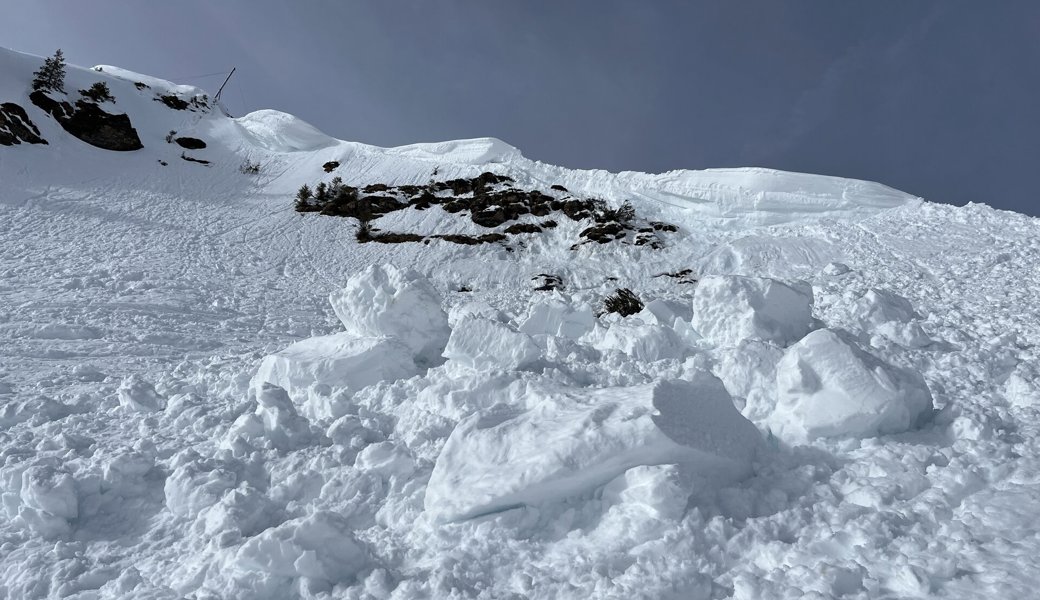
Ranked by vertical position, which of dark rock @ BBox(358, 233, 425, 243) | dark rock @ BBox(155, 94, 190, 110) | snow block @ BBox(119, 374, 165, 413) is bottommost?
snow block @ BBox(119, 374, 165, 413)

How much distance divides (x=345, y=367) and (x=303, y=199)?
1642 cm

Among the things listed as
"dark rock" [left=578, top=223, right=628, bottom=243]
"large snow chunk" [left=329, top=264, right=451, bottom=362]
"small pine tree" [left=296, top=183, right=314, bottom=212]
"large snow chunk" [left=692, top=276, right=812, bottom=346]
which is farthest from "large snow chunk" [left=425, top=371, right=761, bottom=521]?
"small pine tree" [left=296, top=183, right=314, bottom=212]

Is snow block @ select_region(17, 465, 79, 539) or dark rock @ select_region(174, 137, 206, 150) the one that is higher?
dark rock @ select_region(174, 137, 206, 150)

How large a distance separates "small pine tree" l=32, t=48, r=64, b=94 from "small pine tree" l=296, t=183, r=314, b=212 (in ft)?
45.1

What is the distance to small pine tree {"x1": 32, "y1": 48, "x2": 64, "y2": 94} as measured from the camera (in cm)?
2480

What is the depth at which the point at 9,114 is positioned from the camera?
→ 21.0 meters

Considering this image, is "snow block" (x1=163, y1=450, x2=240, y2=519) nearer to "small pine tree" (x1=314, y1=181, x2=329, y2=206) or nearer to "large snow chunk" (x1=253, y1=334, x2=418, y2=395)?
"large snow chunk" (x1=253, y1=334, x2=418, y2=395)

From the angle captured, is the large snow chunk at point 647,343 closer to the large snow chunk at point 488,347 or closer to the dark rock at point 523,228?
the large snow chunk at point 488,347

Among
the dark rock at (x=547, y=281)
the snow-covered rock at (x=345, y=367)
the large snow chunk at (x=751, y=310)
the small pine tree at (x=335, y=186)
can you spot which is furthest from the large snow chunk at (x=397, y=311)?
the small pine tree at (x=335, y=186)

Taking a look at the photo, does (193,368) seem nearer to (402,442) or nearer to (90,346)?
(90,346)

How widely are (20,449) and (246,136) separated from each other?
28.1 metres

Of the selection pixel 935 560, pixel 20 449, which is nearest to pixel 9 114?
pixel 20 449

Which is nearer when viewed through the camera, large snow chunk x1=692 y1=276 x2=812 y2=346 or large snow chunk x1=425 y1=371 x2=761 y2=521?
large snow chunk x1=425 y1=371 x2=761 y2=521

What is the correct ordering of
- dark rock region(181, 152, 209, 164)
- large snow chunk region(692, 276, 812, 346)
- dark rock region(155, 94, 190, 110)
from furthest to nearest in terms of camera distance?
dark rock region(155, 94, 190, 110)
dark rock region(181, 152, 209, 164)
large snow chunk region(692, 276, 812, 346)
